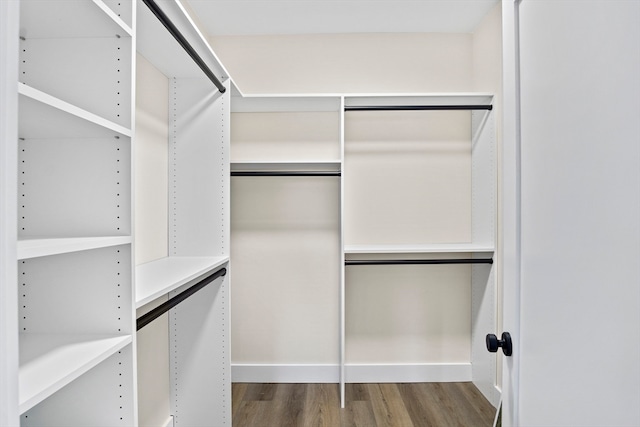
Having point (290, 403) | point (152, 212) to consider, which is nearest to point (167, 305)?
A: point (152, 212)

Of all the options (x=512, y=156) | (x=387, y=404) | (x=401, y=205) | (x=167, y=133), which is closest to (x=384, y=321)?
(x=387, y=404)

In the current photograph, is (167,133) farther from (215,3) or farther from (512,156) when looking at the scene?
(512,156)

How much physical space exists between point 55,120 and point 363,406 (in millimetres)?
2274

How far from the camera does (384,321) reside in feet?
9.25

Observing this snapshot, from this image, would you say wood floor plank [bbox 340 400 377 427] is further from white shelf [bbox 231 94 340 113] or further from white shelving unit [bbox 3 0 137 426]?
white shelf [bbox 231 94 340 113]

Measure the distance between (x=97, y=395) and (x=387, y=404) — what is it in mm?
1922

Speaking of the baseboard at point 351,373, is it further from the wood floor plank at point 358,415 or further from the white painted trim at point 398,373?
the wood floor plank at point 358,415

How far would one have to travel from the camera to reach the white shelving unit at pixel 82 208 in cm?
92

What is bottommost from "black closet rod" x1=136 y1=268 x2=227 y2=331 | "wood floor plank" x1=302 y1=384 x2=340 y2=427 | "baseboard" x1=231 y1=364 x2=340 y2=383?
"wood floor plank" x1=302 y1=384 x2=340 y2=427

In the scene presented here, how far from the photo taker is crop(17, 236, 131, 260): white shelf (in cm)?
65

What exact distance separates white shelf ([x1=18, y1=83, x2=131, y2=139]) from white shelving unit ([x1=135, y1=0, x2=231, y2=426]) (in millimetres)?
1093

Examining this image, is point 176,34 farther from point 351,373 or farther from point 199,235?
point 351,373

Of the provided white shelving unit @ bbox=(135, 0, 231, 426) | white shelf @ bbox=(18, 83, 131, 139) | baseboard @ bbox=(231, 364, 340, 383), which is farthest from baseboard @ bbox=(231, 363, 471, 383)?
white shelf @ bbox=(18, 83, 131, 139)

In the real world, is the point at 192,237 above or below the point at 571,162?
below
